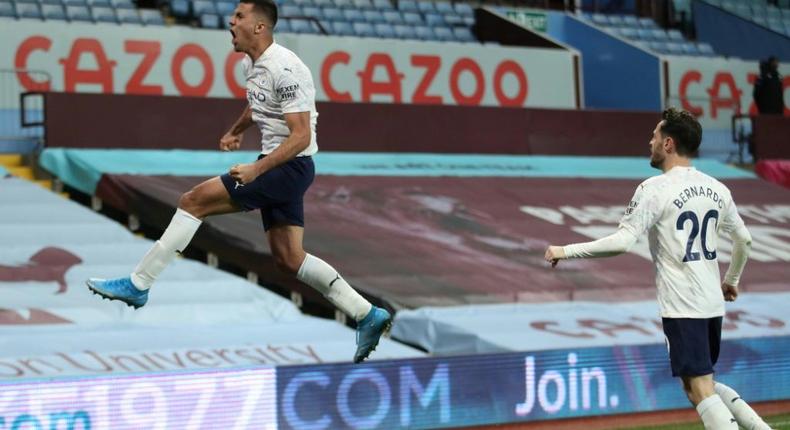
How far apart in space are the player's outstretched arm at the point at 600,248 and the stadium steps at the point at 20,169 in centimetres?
942

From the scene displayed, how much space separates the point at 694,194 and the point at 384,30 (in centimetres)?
1454

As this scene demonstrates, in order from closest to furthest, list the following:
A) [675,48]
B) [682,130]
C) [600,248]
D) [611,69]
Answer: [600,248] → [682,130] → [611,69] → [675,48]

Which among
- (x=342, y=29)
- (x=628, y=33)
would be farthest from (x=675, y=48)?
(x=342, y=29)

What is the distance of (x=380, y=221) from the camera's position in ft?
52.5

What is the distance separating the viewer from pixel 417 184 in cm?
1730

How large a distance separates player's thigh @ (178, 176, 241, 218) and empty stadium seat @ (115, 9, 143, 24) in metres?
11.6

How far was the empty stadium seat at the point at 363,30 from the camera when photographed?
2117 centimetres

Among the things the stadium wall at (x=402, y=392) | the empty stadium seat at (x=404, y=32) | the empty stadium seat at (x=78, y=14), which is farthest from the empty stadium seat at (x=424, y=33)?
the stadium wall at (x=402, y=392)

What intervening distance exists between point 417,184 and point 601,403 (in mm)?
5464

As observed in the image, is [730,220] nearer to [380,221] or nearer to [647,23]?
[380,221]

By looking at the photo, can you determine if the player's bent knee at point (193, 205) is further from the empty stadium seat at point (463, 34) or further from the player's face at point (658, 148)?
the empty stadium seat at point (463, 34)

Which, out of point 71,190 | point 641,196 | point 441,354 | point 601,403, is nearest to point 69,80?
point 71,190

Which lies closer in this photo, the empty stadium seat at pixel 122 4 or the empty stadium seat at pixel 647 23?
the empty stadium seat at pixel 122 4

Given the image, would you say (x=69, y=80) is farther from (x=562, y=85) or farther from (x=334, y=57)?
(x=562, y=85)
